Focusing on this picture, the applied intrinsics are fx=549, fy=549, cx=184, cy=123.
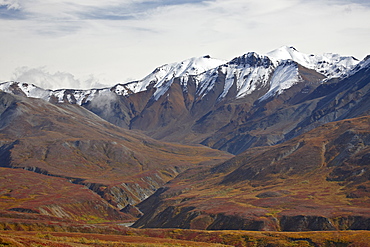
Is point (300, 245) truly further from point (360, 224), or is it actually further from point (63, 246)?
point (63, 246)

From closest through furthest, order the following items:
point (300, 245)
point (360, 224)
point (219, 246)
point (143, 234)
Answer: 1. point (219, 246)
2. point (300, 245)
3. point (143, 234)
4. point (360, 224)

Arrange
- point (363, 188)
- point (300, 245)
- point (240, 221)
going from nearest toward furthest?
point (300, 245) → point (240, 221) → point (363, 188)

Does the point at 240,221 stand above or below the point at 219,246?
below

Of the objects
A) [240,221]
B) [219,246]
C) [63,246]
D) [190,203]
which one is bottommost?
[190,203]

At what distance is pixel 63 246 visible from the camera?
63156 millimetres

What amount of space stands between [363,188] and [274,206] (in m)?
35.4

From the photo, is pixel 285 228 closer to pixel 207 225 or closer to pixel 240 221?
pixel 240 221

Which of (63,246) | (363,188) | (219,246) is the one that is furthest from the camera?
(363,188)

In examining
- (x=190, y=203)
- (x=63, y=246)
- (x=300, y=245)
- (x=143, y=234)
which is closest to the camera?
(x=63, y=246)

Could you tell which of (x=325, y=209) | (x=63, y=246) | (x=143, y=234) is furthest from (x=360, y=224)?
(x=63, y=246)

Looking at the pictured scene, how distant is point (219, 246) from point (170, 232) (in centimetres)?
4470

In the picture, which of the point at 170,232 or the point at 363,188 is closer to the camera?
the point at 170,232

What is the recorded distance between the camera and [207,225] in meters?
163

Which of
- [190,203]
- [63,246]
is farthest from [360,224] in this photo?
[63,246]
